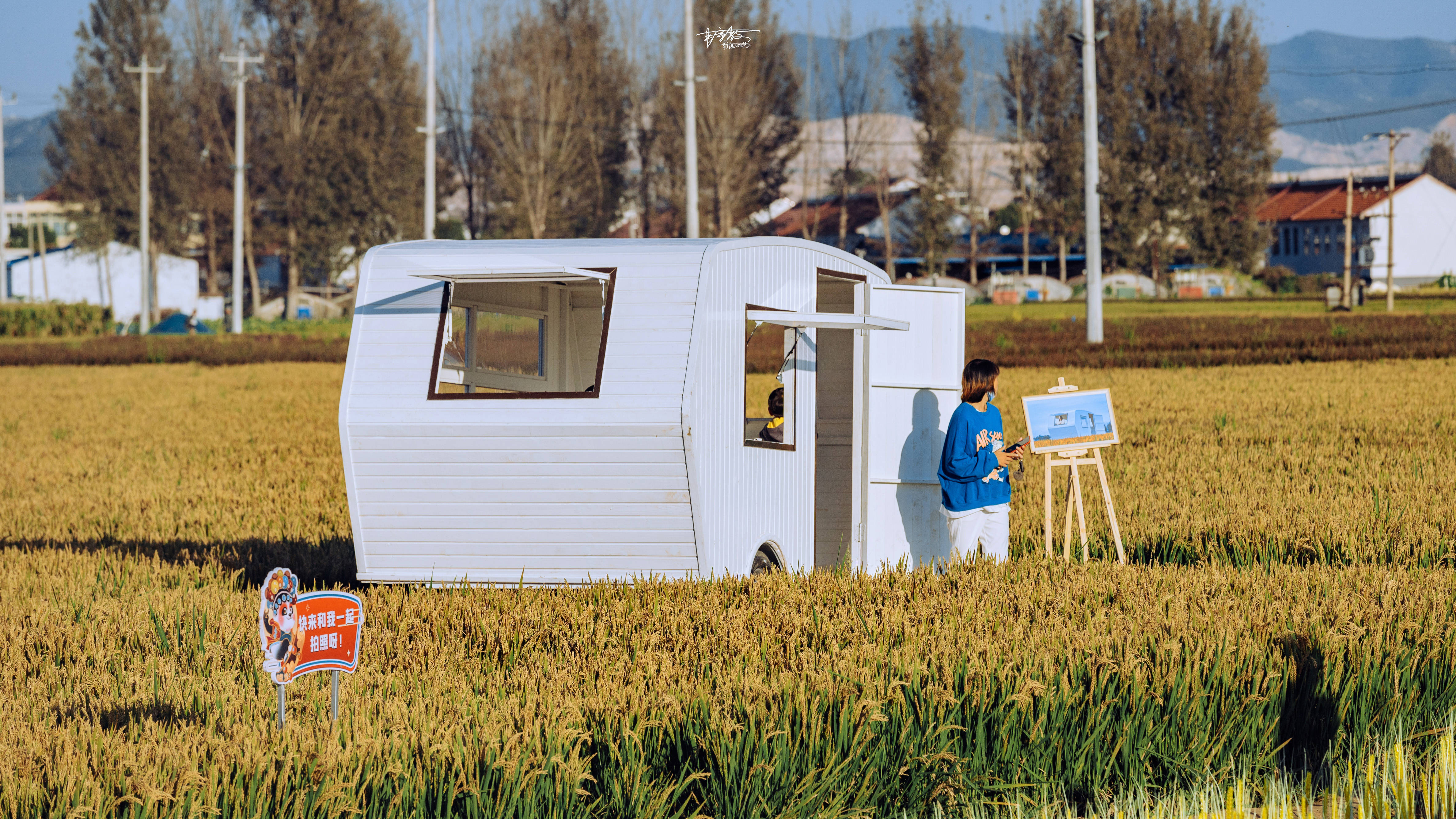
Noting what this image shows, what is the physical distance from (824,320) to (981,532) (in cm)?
163

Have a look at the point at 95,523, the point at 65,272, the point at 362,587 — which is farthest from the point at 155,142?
the point at 362,587

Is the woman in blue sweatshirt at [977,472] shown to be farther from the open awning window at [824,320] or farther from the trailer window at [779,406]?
the trailer window at [779,406]

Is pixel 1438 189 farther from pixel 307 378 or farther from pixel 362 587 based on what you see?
pixel 362 587

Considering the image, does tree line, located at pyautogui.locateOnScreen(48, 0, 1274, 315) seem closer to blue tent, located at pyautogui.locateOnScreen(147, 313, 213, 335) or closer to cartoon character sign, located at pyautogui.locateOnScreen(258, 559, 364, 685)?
blue tent, located at pyautogui.locateOnScreen(147, 313, 213, 335)

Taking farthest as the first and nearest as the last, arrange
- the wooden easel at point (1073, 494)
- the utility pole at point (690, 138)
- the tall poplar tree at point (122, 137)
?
1. the tall poplar tree at point (122, 137)
2. the utility pole at point (690, 138)
3. the wooden easel at point (1073, 494)

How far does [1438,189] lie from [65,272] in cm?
7828

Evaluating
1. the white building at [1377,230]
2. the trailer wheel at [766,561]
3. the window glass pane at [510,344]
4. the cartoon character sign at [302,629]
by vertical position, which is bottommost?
the trailer wheel at [766,561]

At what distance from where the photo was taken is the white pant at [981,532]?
28.7ft

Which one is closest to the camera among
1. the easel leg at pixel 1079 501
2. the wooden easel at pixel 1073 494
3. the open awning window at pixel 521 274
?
the open awning window at pixel 521 274

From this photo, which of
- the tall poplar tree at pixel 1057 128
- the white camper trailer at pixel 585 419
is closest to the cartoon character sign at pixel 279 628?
the white camper trailer at pixel 585 419

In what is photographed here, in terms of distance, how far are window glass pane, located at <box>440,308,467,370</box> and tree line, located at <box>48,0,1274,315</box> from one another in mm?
54318

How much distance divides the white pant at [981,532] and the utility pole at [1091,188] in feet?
77.2

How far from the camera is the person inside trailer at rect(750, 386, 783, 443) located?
9.10 metres

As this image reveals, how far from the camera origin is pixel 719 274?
8.05 m
